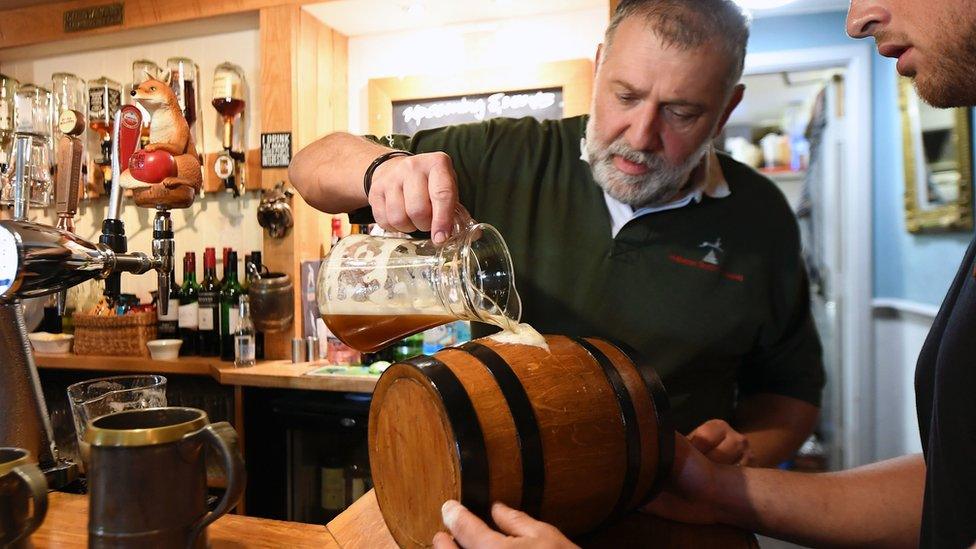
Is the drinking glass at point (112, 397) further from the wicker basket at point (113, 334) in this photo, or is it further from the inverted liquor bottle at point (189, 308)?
the wicker basket at point (113, 334)

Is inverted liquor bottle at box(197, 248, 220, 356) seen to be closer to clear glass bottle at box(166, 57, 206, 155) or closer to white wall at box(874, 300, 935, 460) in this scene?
clear glass bottle at box(166, 57, 206, 155)

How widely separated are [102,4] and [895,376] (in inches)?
197

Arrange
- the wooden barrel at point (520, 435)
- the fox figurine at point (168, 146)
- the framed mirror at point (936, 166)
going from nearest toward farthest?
the wooden barrel at point (520, 435)
the fox figurine at point (168, 146)
the framed mirror at point (936, 166)

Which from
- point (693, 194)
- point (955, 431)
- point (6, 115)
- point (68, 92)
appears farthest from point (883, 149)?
point (6, 115)

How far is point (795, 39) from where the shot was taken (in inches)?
147

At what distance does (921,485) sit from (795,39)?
3.29 meters

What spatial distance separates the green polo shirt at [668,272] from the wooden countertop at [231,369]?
126 cm

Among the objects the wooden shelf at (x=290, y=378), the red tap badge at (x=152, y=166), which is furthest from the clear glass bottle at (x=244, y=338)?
the red tap badge at (x=152, y=166)

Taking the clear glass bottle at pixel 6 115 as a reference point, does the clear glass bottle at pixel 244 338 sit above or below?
below

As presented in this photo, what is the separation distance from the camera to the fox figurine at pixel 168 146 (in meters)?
1.54

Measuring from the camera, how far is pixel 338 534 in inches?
38.9

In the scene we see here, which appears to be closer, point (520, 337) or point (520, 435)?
point (520, 435)

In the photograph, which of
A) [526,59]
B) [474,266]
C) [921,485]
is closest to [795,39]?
[526,59]

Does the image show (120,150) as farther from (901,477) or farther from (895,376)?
(895,376)
